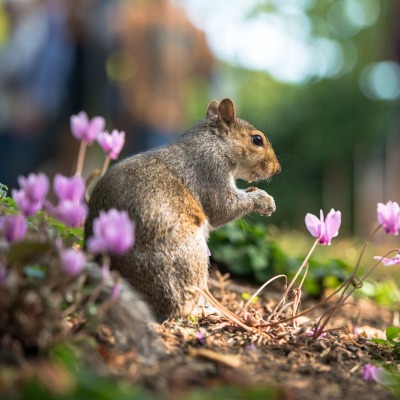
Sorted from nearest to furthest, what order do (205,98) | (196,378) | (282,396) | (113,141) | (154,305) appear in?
(282,396)
(196,378)
(154,305)
(113,141)
(205,98)

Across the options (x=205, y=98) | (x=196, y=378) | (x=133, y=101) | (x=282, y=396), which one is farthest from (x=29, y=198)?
(x=205, y=98)

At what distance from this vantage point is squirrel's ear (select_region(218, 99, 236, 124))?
393cm

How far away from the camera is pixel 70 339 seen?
6.68ft

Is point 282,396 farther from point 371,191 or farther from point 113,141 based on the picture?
point 371,191

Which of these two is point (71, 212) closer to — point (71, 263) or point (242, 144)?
point (71, 263)

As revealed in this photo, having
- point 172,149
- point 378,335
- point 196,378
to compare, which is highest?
point 172,149

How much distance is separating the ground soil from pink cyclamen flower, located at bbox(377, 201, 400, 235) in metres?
0.34

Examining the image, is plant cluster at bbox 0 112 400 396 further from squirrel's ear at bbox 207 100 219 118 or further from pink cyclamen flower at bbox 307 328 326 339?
squirrel's ear at bbox 207 100 219 118

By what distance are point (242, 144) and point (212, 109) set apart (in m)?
0.30

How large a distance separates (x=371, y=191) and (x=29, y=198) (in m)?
12.3

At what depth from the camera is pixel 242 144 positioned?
158 inches

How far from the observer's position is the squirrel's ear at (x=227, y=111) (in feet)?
12.9

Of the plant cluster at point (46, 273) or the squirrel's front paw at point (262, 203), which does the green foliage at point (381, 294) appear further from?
the plant cluster at point (46, 273)

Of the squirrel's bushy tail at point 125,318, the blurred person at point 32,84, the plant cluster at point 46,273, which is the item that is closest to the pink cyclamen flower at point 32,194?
the plant cluster at point 46,273
